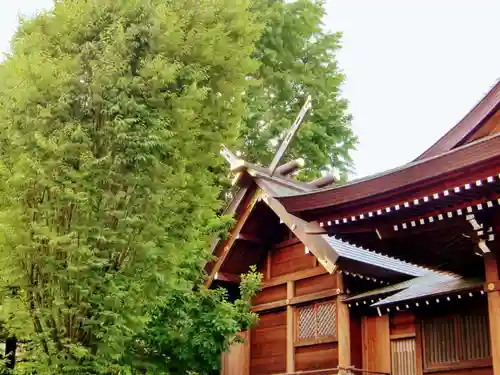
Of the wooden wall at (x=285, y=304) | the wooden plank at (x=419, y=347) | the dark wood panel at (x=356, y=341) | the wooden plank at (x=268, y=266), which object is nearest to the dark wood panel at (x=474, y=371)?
the wooden plank at (x=419, y=347)

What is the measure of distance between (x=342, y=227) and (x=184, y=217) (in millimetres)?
2436

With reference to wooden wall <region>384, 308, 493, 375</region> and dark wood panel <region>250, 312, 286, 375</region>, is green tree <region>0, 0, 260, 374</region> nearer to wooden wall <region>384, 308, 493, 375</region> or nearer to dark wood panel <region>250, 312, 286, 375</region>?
wooden wall <region>384, 308, 493, 375</region>

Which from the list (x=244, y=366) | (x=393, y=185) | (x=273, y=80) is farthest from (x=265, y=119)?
(x=393, y=185)

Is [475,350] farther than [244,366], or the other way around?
[244,366]

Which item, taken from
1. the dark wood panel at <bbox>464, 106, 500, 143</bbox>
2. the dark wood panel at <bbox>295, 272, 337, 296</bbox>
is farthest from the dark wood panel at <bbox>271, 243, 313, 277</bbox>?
the dark wood panel at <bbox>464, 106, 500, 143</bbox>

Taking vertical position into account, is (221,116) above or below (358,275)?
above

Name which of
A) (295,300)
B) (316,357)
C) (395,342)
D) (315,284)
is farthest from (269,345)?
(395,342)

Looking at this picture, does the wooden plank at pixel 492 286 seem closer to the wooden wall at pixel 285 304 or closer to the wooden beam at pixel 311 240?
the wooden beam at pixel 311 240

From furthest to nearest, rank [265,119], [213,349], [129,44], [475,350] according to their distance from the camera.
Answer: [265,119], [213,349], [475,350], [129,44]

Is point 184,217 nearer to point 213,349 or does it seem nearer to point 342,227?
point 342,227

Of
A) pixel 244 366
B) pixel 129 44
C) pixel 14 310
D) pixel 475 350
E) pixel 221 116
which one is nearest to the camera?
pixel 14 310

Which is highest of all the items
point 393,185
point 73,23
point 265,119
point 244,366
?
point 265,119

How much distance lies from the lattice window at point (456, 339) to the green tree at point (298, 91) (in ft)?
34.9

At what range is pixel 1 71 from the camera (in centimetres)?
659
